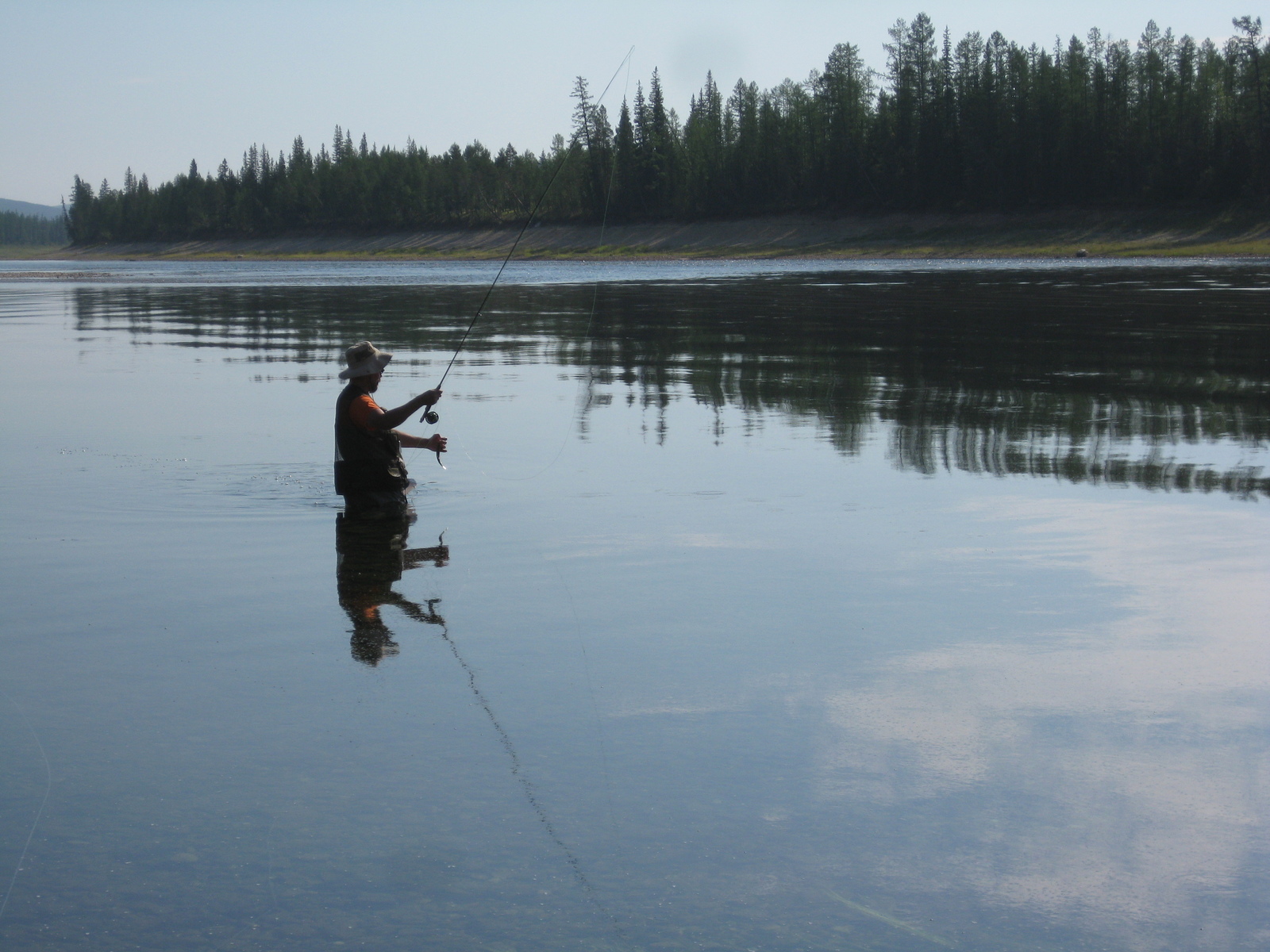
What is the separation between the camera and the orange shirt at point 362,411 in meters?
8.20

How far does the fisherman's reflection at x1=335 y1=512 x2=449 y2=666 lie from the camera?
19.0 ft

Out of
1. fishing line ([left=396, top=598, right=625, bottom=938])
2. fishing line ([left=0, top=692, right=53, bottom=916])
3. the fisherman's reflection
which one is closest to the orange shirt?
the fisherman's reflection

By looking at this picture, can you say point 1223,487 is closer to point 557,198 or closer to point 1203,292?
point 1203,292

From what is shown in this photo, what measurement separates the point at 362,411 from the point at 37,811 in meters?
4.41

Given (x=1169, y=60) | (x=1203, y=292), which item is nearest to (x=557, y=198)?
(x=1169, y=60)

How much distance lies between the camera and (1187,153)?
86.7 metres

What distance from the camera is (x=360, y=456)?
27.2 feet

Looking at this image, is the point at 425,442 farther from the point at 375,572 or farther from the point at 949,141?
the point at 949,141

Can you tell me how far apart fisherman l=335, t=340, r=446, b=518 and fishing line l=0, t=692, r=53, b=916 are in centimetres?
339

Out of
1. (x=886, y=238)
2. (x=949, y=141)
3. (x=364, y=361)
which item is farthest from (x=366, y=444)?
(x=949, y=141)

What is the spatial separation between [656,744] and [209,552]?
12.7 ft

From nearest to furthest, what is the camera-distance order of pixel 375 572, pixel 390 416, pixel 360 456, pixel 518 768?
1. pixel 518 768
2. pixel 375 572
3. pixel 390 416
4. pixel 360 456

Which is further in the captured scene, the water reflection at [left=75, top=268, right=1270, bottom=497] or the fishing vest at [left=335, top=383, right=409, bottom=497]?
the water reflection at [left=75, top=268, right=1270, bottom=497]

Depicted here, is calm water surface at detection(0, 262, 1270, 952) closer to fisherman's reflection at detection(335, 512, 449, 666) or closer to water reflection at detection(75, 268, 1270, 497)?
fisherman's reflection at detection(335, 512, 449, 666)
